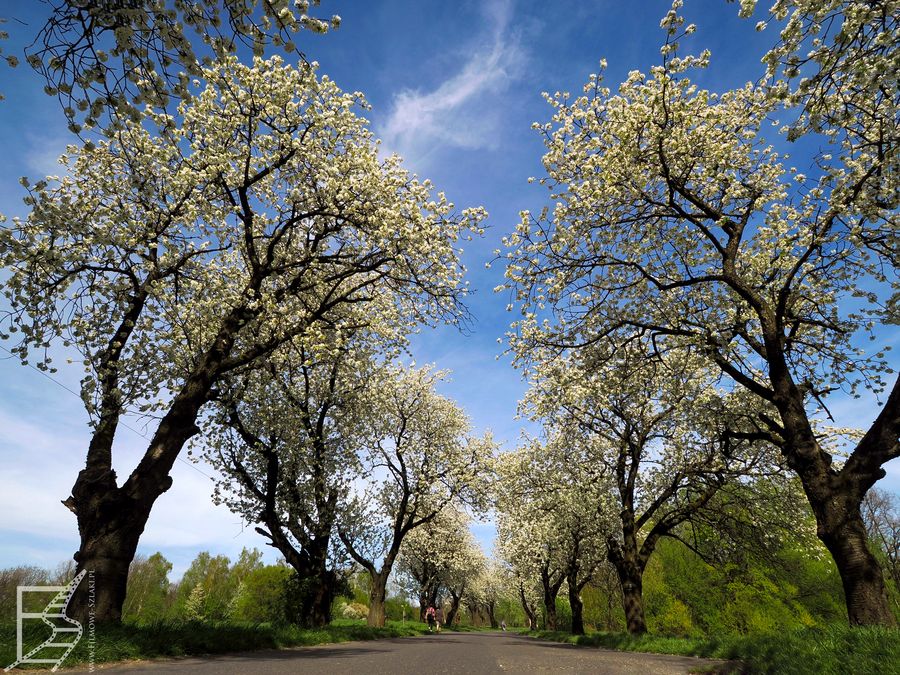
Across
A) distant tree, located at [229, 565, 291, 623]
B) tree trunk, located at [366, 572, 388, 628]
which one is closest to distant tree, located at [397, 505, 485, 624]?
distant tree, located at [229, 565, 291, 623]

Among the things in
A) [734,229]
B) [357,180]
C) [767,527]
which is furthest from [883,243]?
[767,527]

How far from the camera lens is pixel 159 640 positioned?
8.46 metres

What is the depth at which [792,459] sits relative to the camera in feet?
33.3

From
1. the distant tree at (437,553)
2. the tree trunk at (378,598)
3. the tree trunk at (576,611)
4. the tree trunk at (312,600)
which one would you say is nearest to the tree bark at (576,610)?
the tree trunk at (576,611)

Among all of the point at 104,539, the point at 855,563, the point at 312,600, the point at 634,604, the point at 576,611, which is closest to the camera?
the point at 855,563

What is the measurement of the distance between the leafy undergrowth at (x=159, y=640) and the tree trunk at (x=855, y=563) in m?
11.9

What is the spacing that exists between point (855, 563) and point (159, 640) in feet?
41.3

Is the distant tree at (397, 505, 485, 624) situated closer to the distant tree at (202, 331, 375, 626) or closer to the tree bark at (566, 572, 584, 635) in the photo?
the tree bark at (566, 572, 584, 635)

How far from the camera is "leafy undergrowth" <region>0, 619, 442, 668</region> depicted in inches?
280

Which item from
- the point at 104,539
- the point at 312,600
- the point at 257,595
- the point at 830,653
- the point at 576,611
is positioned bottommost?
the point at 576,611

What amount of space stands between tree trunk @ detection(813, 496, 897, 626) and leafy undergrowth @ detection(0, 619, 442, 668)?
1187 centimetres

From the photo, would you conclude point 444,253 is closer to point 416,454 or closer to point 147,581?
point 416,454

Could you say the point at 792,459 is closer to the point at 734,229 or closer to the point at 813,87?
the point at 734,229

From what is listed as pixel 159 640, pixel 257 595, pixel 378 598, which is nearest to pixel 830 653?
pixel 159 640
